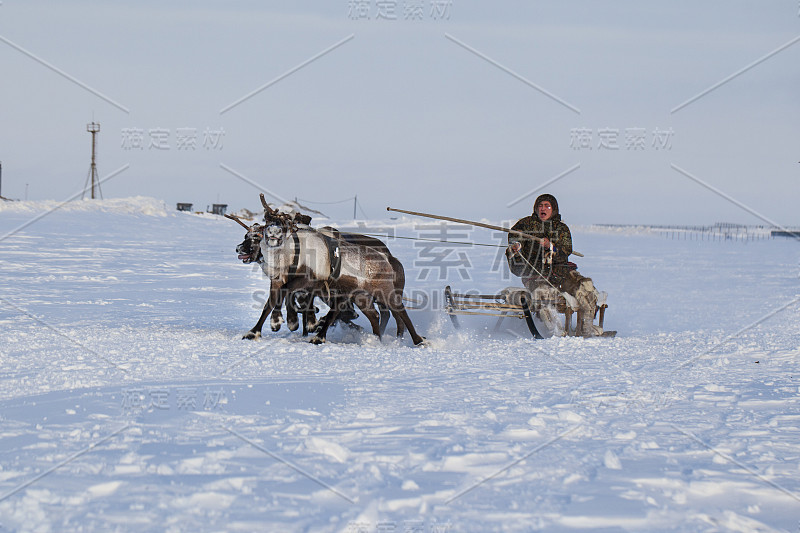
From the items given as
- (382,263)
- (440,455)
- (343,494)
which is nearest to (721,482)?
(440,455)

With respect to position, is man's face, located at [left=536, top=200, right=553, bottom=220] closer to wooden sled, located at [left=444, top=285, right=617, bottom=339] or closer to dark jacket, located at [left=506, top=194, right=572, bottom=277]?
dark jacket, located at [left=506, top=194, right=572, bottom=277]

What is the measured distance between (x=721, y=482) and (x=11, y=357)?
5.91m

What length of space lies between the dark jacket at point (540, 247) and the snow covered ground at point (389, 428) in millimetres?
1011

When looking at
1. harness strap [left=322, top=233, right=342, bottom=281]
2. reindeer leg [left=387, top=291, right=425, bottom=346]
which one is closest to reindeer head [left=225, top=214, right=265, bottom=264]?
harness strap [left=322, top=233, right=342, bottom=281]

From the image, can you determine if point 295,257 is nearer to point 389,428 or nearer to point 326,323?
point 326,323

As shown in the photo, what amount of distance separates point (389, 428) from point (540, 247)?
583 centimetres

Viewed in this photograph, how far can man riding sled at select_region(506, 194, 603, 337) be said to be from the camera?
972 cm

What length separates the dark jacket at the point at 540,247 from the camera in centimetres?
1005

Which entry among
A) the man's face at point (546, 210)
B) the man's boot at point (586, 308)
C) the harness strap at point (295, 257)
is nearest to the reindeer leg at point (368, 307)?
the harness strap at point (295, 257)

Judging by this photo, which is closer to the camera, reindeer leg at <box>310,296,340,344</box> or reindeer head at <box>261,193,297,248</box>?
reindeer head at <box>261,193,297,248</box>

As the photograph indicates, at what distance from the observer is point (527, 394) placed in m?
5.95

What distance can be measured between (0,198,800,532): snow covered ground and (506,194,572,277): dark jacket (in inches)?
39.8

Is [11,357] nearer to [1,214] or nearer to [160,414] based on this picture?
[160,414]

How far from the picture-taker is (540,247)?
10.1 metres
